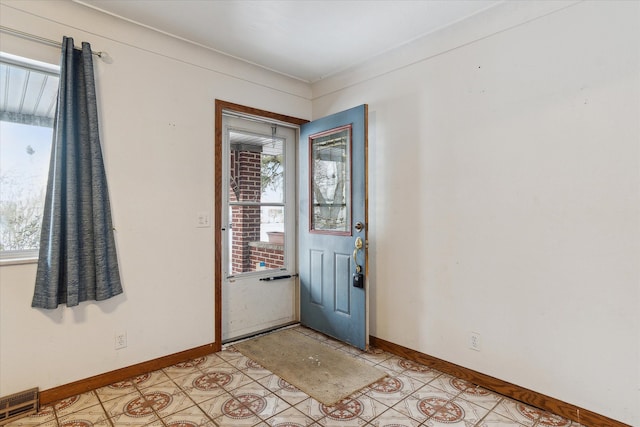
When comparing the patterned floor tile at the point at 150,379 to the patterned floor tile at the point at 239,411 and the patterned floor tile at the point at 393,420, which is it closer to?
the patterned floor tile at the point at 239,411

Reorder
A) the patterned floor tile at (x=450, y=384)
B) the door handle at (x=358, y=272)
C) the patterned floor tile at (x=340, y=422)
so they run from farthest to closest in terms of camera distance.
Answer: the door handle at (x=358, y=272) → the patterned floor tile at (x=450, y=384) → the patterned floor tile at (x=340, y=422)

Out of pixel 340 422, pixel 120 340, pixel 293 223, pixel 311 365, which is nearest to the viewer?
pixel 340 422

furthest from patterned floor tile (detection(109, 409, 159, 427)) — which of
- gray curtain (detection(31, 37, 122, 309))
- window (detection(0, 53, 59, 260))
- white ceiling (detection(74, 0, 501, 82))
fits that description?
white ceiling (detection(74, 0, 501, 82))

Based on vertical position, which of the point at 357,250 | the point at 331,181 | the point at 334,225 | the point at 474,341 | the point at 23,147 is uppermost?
the point at 23,147

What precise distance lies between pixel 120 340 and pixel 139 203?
37.4 inches

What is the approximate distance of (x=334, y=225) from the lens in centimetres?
314

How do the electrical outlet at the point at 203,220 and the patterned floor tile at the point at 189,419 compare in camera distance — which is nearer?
the patterned floor tile at the point at 189,419

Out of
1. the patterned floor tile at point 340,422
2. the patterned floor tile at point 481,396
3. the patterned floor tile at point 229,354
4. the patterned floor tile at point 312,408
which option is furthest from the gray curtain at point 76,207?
the patterned floor tile at point 481,396

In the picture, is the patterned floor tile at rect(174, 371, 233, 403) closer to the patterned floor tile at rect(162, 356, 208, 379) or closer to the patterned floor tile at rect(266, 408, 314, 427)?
the patterned floor tile at rect(162, 356, 208, 379)

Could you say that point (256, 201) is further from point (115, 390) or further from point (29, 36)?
point (29, 36)

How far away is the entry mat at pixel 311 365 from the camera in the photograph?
2275mm

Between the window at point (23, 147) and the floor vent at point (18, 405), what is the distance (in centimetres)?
79

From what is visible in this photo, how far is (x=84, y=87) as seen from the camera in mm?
2156

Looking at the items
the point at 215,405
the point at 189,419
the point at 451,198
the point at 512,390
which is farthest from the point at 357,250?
the point at 189,419
